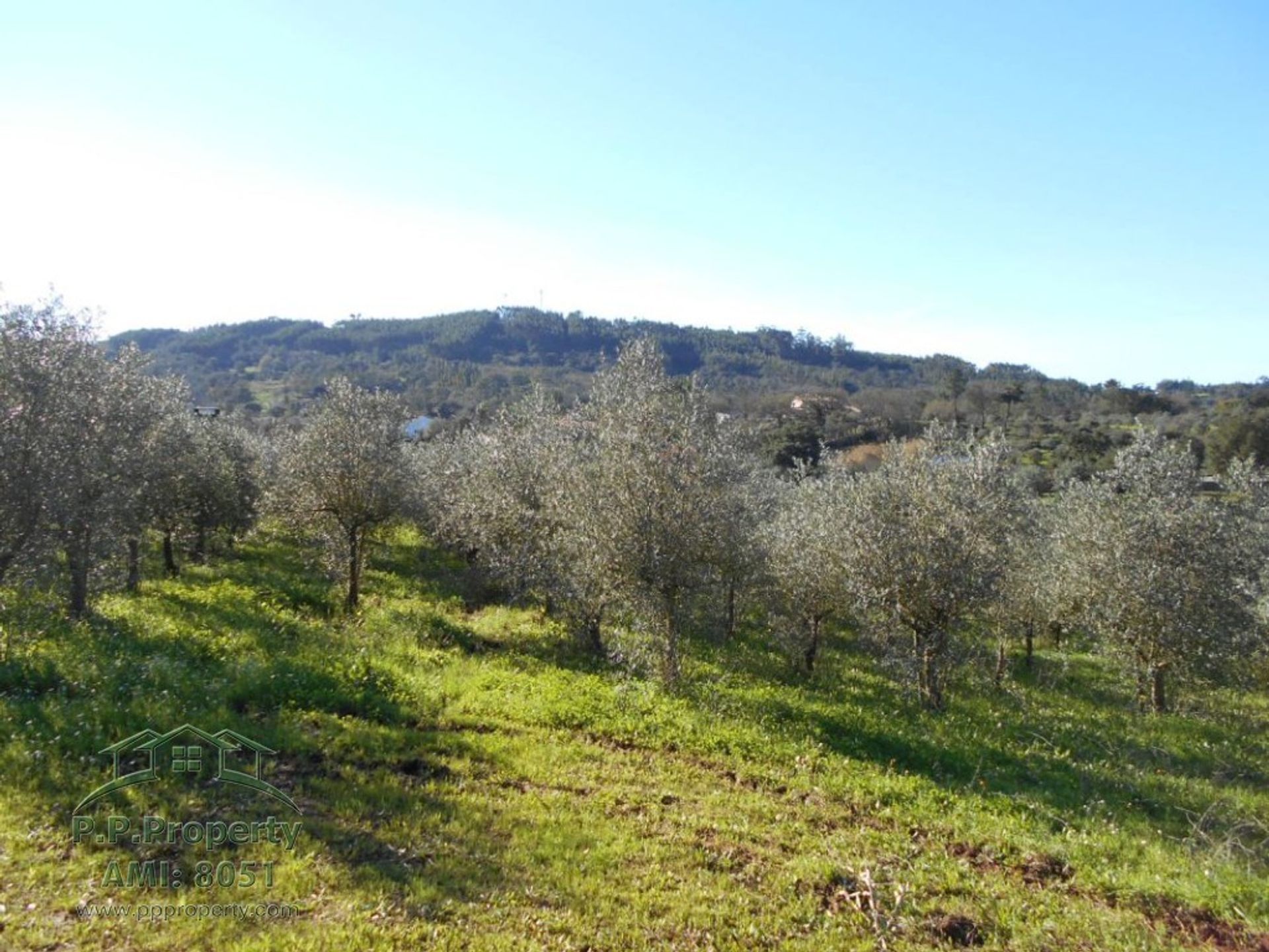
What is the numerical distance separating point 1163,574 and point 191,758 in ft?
74.7

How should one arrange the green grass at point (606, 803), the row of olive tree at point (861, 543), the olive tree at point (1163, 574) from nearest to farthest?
the green grass at point (606, 803) → the row of olive tree at point (861, 543) → the olive tree at point (1163, 574)

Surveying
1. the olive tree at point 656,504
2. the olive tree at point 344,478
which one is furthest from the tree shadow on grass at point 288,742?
the olive tree at point 344,478

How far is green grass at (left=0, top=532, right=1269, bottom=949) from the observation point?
697 cm

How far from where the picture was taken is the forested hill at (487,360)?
14138 centimetres

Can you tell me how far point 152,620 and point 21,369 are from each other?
660 centimetres

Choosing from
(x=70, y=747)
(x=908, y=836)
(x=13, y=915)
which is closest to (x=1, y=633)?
(x=70, y=747)

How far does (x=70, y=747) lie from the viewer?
906 centimetres

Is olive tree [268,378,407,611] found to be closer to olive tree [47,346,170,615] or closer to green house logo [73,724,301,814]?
olive tree [47,346,170,615]

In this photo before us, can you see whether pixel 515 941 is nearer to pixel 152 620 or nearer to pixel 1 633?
pixel 1 633

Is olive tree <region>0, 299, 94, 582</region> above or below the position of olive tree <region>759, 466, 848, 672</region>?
above

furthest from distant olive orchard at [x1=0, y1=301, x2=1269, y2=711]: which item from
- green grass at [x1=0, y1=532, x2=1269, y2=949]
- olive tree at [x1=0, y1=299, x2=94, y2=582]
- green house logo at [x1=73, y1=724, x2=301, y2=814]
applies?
green house logo at [x1=73, y1=724, x2=301, y2=814]

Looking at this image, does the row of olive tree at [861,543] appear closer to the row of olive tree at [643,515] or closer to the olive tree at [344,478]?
the row of olive tree at [643,515]

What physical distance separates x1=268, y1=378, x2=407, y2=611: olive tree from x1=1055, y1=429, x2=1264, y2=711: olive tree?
2189 cm

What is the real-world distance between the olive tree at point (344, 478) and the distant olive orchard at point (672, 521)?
8cm
